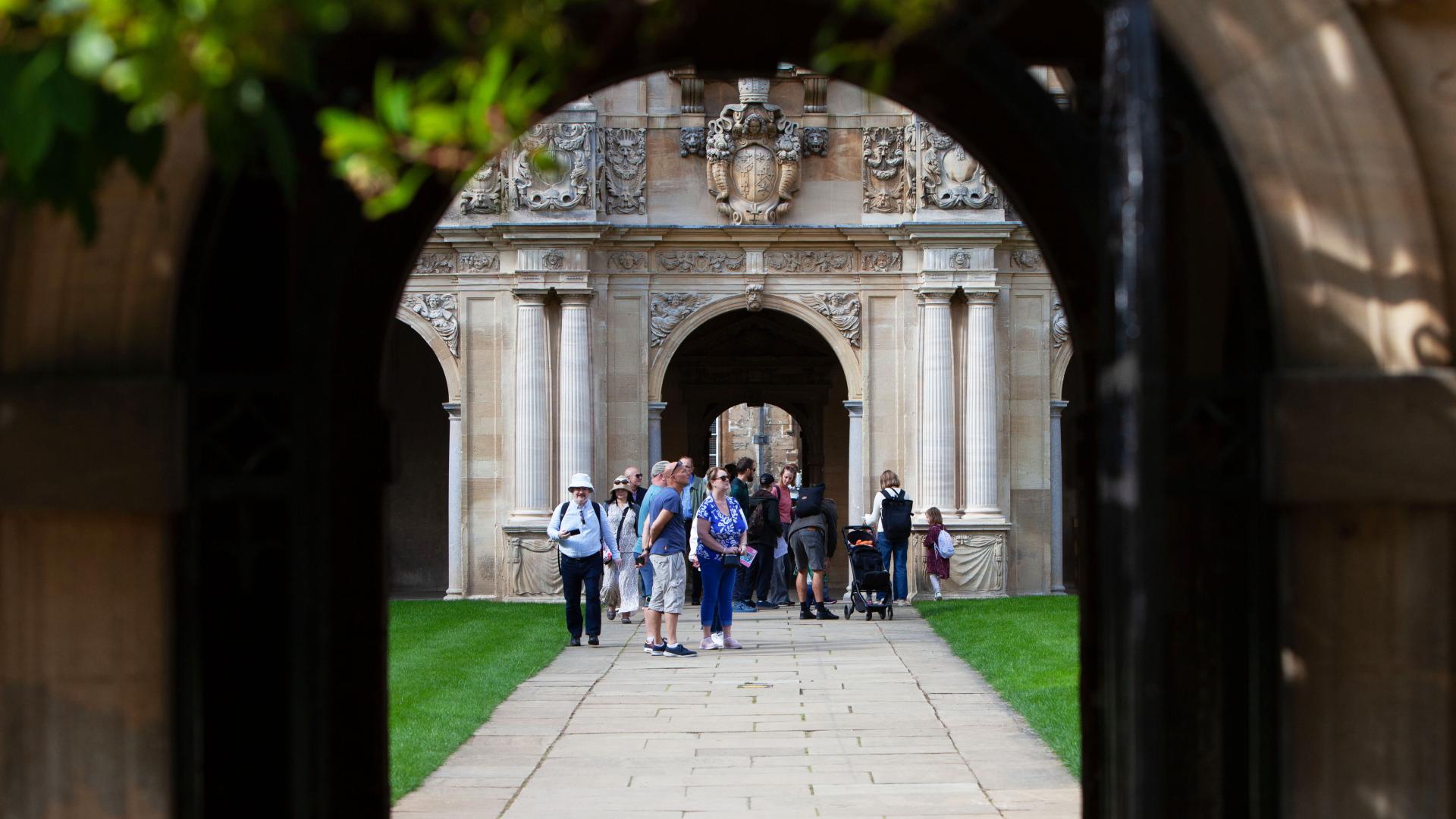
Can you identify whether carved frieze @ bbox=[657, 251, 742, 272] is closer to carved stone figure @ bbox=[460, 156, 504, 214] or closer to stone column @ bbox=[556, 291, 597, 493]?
stone column @ bbox=[556, 291, 597, 493]

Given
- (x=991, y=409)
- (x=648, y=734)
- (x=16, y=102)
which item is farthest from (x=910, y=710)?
(x=991, y=409)

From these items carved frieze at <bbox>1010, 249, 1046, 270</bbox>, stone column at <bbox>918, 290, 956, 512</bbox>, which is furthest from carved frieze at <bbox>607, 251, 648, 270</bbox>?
carved frieze at <bbox>1010, 249, 1046, 270</bbox>

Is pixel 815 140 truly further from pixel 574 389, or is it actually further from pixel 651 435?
pixel 574 389

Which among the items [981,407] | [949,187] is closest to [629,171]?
[949,187]

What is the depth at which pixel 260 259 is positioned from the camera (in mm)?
5512

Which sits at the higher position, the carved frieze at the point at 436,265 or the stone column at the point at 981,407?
the carved frieze at the point at 436,265

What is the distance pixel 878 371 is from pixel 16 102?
68.7ft

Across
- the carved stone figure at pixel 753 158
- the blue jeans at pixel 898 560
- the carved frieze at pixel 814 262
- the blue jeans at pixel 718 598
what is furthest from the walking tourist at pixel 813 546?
the carved stone figure at pixel 753 158

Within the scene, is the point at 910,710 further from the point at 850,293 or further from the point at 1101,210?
the point at 850,293

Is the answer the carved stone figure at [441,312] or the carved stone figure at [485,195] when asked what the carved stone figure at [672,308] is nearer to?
the carved stone figure at [485,195]

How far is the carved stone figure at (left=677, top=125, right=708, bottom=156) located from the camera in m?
23.4

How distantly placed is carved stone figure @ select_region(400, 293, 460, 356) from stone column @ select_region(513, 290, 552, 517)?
2.88ft

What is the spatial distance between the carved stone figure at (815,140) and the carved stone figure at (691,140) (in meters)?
1.36

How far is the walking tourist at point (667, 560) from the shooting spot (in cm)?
1458
